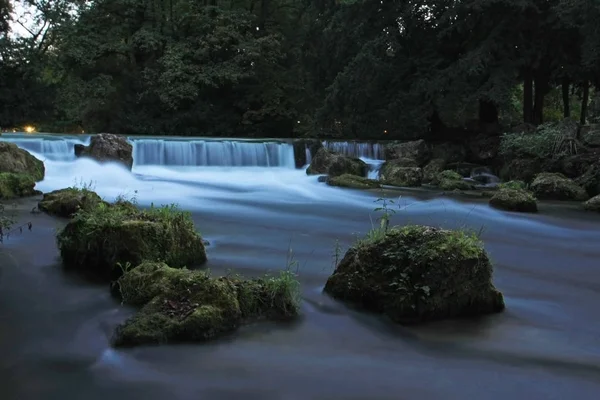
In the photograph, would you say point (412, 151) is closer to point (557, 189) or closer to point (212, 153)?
point (557, 189)

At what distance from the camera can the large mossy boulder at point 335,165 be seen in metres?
17.7

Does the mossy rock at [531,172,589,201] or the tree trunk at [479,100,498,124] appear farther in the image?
the tree trunk at [479,100,498,124]

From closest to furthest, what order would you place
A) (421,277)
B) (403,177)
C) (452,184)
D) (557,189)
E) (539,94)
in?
(421,277)
(557,189)
(452,184)
(403,177)
(539,94)

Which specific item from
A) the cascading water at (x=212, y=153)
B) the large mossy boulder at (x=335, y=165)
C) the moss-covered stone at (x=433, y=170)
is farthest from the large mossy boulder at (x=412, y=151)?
the cascading water at (x=212, y=153)

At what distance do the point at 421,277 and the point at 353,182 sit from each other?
35.2ft

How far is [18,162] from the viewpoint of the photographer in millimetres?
13031

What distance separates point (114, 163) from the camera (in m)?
16.5

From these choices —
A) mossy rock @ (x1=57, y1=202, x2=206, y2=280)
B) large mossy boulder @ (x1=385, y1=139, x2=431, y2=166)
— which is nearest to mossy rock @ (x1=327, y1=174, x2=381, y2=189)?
large mossy boulder @ (x1=385, y1=139, x2=431, y2=166)

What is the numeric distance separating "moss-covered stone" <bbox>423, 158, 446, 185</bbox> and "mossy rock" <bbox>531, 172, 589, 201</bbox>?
2.82m

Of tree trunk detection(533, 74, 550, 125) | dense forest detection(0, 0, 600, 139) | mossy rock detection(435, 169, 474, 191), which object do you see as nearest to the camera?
mossy rock detection(435, 169, 474, 191)

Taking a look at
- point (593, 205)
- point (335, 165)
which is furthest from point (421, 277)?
point (335, 165)

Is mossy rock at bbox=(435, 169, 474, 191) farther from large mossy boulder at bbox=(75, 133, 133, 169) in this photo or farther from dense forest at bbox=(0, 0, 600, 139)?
large mossy boulder at bbox=(75, 133, 133, 169)

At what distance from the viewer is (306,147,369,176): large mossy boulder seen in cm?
1766

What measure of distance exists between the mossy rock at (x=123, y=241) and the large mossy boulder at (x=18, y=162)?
7.38 metres
